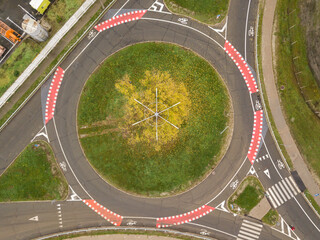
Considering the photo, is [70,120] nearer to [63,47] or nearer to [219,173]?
[63,47]

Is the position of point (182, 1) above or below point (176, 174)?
above

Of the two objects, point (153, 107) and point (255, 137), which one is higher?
point (255, 137)

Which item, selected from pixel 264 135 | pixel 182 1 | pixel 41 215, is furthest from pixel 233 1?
pixel 41 215

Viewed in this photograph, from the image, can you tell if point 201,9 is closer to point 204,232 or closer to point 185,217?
point 185,217

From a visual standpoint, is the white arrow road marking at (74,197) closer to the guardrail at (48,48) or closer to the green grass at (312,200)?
the guardrail at (48,48)

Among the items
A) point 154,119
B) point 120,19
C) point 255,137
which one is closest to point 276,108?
point 255,137

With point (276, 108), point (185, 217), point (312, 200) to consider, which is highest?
point (276, 108)
